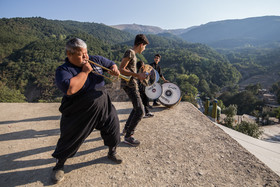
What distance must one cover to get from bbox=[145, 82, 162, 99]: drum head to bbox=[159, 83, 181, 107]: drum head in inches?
12.7

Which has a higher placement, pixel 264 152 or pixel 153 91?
pixel 153 91

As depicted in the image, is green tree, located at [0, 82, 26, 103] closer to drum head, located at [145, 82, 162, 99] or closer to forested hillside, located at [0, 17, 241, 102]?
drum head, located at [145, 82, 162, 99]

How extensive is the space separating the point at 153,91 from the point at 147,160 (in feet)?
9.10

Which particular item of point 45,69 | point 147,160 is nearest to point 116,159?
point 147,160

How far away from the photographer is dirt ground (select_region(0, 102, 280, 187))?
2.37m

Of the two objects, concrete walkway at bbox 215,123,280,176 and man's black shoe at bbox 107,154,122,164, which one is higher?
man's black shoe at bbox 107,154,122,164

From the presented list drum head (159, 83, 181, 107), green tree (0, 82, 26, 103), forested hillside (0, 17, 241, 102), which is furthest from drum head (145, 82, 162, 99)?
forested hillside (0, 17, 241, 102)

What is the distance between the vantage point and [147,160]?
2.83 meters

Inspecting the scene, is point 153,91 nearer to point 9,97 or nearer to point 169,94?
point 169,94

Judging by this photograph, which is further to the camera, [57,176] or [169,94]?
[169,94]

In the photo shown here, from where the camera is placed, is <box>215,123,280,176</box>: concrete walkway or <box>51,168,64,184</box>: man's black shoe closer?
<box>51,168,64,184</box>: man's black shoe

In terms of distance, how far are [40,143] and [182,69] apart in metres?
100

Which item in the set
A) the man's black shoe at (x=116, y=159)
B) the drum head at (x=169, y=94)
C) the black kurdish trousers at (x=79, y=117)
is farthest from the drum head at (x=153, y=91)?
the black kurdish trousers at (x=79, y=117)

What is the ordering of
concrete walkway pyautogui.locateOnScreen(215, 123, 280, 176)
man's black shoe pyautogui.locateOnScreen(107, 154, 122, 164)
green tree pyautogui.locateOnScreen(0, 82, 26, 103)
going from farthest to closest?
green tree pyautogui.locateOnScreen(0, 82, 26, 103), concrete walkway pyautogui.locateOnScreen(215, 123, 280, 176), man's black shoe pyautogui.locateOnScreen(107, 154, 122, 164)
